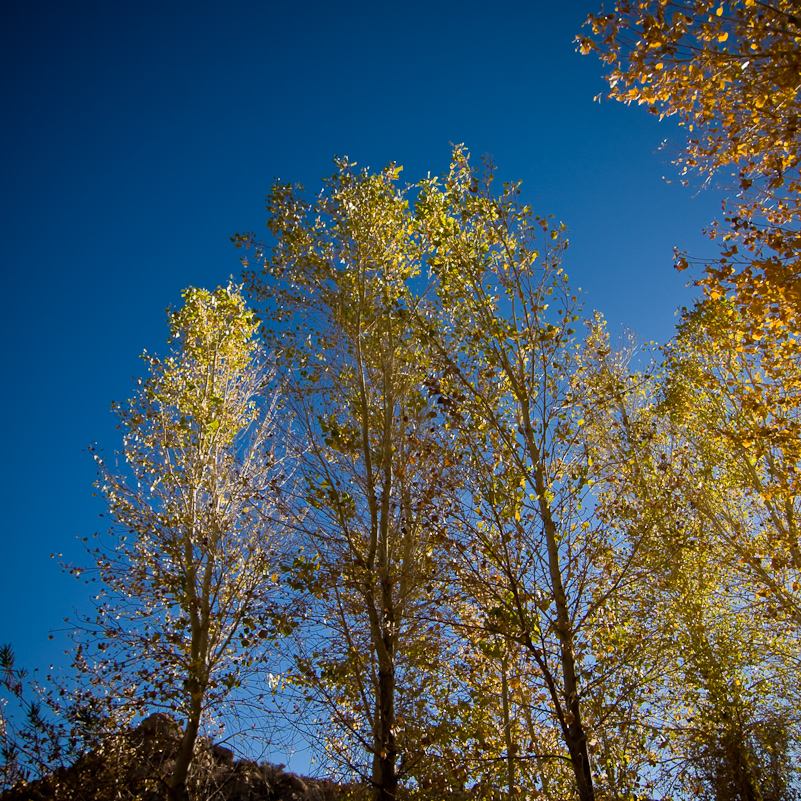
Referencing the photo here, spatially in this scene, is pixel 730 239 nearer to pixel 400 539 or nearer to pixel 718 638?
pixel 400 539

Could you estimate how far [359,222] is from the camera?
25.6ft

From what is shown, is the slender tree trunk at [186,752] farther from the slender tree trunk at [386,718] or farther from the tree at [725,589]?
the tree at [725,589]

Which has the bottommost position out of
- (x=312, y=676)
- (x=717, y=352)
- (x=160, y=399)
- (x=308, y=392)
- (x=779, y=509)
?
(x=312, y=676)

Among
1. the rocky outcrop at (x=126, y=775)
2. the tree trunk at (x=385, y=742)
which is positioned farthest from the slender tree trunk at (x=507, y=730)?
the rocky outcrop at (x=126, y=775)

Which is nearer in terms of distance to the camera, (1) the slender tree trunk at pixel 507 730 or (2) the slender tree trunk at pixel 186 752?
(1) the slender tree trunk at pixel 507 730

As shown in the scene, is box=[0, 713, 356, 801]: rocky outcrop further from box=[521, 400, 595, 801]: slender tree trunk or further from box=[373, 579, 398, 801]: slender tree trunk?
box=[521, 400, 595, 801]: slender tree trunk

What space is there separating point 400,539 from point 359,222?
460cm

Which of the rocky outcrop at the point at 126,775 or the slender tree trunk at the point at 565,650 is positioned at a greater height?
the slender tree trunk at the point at 565,650

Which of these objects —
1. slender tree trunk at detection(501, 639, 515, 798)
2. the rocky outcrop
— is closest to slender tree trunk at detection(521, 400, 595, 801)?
slender tree trunk at detection(501, 639, 515, 798)

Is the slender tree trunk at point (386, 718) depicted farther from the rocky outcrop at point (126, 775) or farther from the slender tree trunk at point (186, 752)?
the slender tree trunk at point (186, 752)

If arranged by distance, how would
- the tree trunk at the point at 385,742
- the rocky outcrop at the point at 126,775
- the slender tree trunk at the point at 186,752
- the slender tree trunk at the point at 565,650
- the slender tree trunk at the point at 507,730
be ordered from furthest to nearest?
the slender tree trunk at the point at 186,752 → the rocky outcrop at the point at 126,775 → the slender tree trunk at the point at 507,730 → the tree trunk at the point at 385,742 → the slender tree trunk at the point at 565,650

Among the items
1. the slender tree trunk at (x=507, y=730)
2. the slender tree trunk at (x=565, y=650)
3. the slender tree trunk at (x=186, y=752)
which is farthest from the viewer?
the slender tree trunk at (x=186, y=752)

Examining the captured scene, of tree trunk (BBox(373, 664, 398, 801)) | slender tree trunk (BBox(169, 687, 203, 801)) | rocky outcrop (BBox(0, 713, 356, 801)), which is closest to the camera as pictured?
tree trunk (BBox(373, 664, 398, 801))

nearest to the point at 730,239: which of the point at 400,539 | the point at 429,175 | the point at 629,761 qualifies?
the point at 429,175
